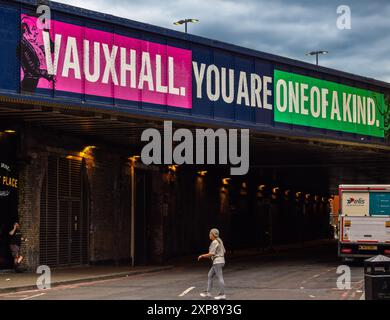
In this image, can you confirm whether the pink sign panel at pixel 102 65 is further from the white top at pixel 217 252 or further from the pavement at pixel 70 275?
the white top at pixel 217 252

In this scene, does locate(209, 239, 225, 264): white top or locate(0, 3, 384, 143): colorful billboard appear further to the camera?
locate(0, 3, 384, 143): colorful billboard

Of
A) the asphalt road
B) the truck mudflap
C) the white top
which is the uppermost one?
the white top

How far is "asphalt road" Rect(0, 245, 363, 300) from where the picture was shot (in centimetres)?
2010

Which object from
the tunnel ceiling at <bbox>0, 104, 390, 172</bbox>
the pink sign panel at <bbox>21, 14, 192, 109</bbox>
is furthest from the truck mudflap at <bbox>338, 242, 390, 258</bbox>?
the pink sign panel at <bbox>21, 14, 192, 109</bbox>

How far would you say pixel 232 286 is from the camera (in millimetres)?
23109

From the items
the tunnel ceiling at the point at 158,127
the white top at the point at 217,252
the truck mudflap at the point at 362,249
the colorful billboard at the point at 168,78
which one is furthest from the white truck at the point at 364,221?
the white top at the point at 217,252

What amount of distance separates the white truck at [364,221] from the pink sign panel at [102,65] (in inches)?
344

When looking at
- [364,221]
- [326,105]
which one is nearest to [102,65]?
[364,221]

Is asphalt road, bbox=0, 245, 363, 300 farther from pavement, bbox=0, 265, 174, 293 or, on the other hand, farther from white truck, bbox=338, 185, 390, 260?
white truck, bbox=338, 185, 390, 260

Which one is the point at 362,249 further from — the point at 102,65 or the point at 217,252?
Answer: the point at 217,252

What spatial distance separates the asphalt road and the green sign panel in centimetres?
700

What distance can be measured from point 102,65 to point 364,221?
13573 mm
